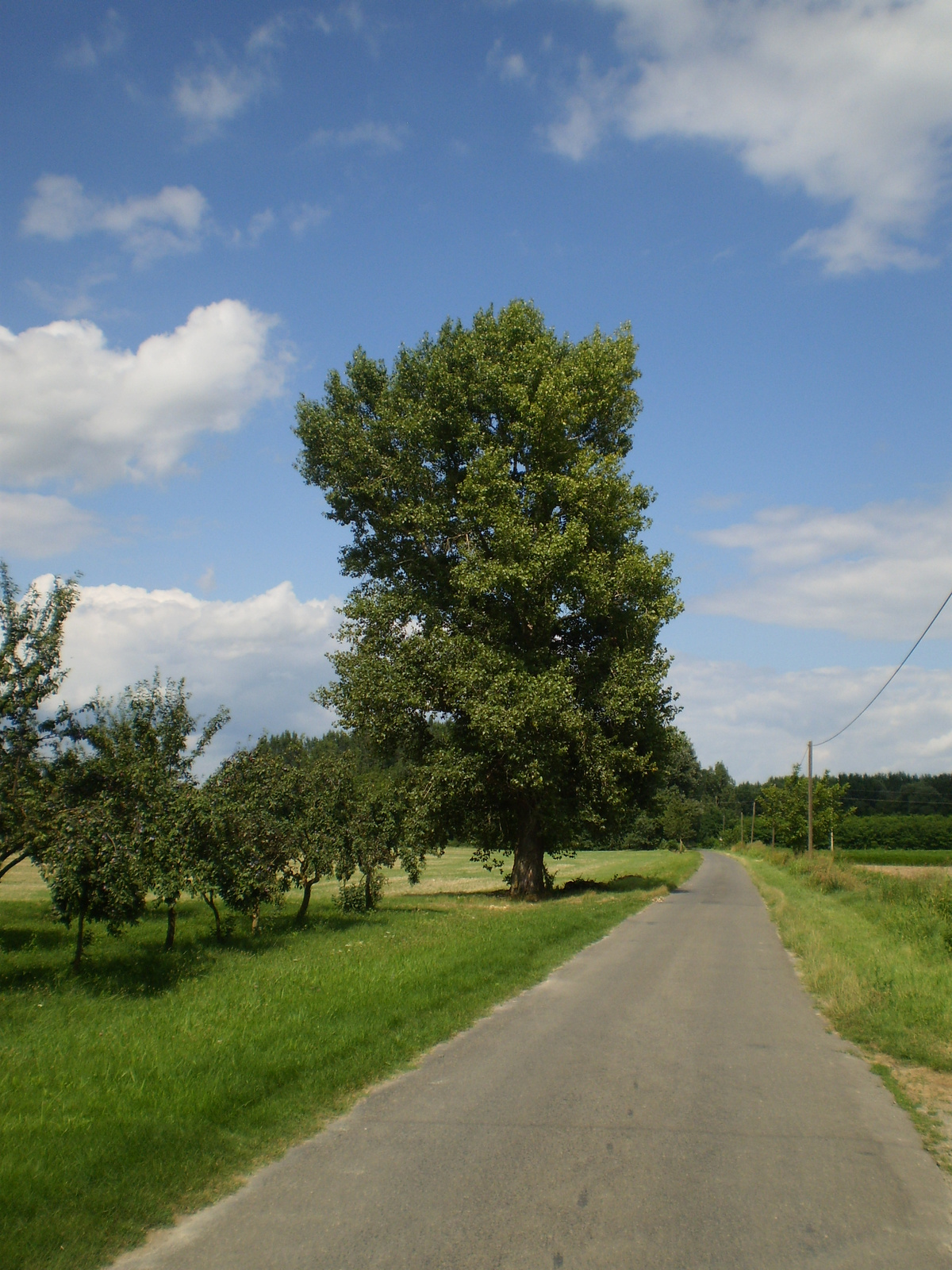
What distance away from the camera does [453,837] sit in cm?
2853

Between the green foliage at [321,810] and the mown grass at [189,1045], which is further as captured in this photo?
the green foliage at [321,810]

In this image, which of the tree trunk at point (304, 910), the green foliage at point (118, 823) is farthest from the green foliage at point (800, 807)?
the green foliage at point (118, 823)

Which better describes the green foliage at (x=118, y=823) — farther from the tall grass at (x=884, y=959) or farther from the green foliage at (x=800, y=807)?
the green foliage at (x=800, y=807)

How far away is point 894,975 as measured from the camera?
40.1 feet

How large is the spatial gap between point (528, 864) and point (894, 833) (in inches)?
3383

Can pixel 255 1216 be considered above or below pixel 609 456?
below

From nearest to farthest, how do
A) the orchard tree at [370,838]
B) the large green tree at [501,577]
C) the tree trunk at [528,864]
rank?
the orchard tree at [370,838] → the large green tree at [501,577] → the tree trunk at [528,864]

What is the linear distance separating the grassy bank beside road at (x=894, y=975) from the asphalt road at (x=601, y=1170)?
43 centimetres

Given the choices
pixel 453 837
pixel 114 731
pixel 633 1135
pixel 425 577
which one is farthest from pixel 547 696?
pixel 633 1135

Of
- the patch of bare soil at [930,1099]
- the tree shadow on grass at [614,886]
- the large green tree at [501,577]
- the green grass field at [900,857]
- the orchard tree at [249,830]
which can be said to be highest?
the large green tree at [501,577]

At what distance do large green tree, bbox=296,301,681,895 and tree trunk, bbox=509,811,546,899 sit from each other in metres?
0.06

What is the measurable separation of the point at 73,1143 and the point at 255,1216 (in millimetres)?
1589

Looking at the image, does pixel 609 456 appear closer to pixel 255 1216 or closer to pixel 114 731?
pixel 114 731

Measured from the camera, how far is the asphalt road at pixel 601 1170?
4.34 m
